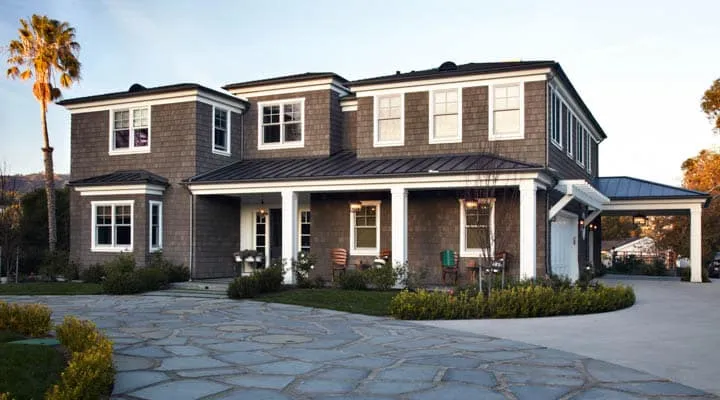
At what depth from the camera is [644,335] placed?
10195 mm

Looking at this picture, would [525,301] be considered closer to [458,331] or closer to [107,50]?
[458,331]

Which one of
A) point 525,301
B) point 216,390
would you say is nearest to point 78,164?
point 525,301

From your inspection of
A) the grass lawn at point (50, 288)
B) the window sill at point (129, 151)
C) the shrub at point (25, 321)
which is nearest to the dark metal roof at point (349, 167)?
the window sill at point (129, 151)

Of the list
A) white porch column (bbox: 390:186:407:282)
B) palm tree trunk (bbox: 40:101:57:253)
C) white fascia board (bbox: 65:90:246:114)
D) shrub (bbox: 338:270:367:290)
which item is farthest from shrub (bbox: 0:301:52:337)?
palm tree trunk (bbox: 40:101:57:253)

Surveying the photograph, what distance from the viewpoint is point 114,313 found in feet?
43.3

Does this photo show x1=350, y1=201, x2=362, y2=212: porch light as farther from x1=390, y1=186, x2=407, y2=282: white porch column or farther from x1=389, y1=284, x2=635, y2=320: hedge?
x1=389, y1=284, x2=635, y2=320: hedge

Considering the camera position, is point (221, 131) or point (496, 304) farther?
point (221, 131)

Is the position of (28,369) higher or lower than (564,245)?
lower

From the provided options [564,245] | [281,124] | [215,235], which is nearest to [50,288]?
[215,235]

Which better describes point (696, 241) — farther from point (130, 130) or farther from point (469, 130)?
point (130, 130)

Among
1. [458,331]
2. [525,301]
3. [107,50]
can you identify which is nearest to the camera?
[458,331]

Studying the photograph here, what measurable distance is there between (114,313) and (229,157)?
9524 millimetres

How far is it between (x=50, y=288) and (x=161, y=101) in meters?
6.53

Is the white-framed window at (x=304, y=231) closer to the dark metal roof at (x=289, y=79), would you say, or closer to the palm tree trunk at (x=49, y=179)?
the dark metal roof at (x=289, y=79)
